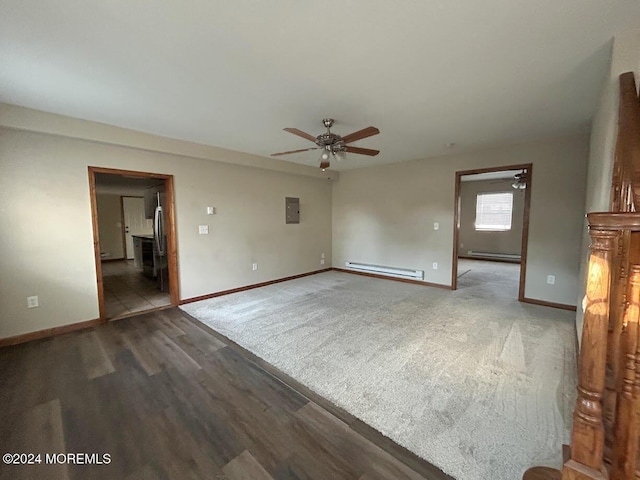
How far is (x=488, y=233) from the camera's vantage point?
7.97 m

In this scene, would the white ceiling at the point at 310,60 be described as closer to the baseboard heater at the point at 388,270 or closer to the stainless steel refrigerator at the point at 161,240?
the stainless steel refrigerator at the point at 161,240

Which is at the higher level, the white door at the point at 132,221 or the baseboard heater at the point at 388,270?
the white door at the point at 132,221

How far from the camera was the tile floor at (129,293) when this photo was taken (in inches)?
152

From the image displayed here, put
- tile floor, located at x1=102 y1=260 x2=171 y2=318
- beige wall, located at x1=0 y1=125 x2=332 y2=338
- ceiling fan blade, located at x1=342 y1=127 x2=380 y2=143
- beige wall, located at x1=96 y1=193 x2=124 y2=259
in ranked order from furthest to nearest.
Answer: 1. beige wall, located at x1=96 y1=193 x2=124 y2=259
2. tile floor, located at x1=102 y1=260 x2=171 y2=318
3. beige wall, located at x1=0 y1=125 x2=332 y2=338
4. ceiling fan blade, located at x1=342 y1=127 x2=380 y2=143

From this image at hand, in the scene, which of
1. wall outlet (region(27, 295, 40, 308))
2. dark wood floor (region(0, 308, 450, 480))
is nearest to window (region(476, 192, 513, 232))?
dark wood floor (region(0, 308, 450, 480))

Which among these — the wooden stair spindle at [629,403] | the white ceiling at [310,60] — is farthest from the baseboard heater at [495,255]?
the wooden stair spindle at [629,403]

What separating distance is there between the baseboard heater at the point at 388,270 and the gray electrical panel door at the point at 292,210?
1701 millimetres

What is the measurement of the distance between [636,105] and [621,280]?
103 centimetres

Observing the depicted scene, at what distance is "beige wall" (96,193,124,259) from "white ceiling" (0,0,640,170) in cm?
636

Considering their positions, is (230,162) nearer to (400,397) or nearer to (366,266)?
(366,266)

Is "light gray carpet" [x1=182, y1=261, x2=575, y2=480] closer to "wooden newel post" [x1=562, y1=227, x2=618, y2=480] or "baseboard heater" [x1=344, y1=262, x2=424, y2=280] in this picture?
"wooden newel post" [x1=562, y1=227, x2=618, y2=480]

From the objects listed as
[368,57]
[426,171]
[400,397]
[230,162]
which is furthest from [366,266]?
[368,57]

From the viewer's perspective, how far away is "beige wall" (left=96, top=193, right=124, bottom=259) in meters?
7.96

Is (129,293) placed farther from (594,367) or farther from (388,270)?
(594,367)
